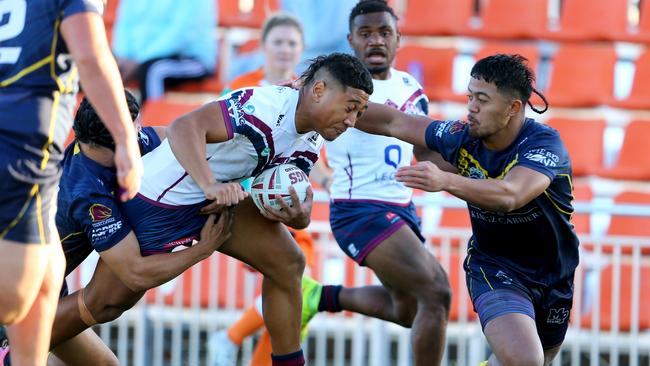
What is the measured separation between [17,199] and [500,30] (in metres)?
6.47

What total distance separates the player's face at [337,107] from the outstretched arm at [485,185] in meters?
0.45

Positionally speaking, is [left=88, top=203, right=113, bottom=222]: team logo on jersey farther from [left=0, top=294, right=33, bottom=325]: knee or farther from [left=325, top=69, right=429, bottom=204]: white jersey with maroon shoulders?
[left=325, top=69, right=429, bottom=204]: white jersey with maroon shoulders

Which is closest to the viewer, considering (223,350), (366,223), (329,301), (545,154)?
(545,154)

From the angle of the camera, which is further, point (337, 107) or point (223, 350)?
point (223, 350)

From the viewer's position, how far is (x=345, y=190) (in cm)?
643

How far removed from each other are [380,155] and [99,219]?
1.90 meters

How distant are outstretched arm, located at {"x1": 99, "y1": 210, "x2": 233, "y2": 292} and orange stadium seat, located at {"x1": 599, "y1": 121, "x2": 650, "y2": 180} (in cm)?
457

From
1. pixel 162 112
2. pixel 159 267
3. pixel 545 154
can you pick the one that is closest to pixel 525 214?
pixel 545 154

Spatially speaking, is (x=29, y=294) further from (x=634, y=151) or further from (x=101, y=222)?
(x=634, y=151)

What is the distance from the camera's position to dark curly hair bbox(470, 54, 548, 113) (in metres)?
5.01

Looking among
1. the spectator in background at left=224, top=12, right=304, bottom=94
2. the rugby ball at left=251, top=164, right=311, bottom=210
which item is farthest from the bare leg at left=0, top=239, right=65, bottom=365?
the spectator in background at left=224, top=12, right=304, bottom=94

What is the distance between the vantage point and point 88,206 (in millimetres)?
5055

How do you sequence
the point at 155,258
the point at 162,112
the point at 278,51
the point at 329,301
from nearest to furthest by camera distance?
the point at 155,258
the point at 329,301
the point at 278,51
the point at 162,112

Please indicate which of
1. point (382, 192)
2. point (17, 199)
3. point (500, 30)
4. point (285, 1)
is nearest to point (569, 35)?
point (500, 30)
